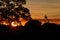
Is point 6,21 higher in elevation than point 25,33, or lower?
lower

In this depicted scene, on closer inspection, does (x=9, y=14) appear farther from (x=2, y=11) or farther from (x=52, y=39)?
(x=52, y=39)

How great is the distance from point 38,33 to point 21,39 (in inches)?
65.6

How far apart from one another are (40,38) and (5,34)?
10.3 feet

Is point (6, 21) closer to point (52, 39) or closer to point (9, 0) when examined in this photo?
point (9, 0)

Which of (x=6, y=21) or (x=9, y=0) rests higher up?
(x=9, y=0)

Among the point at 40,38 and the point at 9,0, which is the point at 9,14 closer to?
the point at 9,0

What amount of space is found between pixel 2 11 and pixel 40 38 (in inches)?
571

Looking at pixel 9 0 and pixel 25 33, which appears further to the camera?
pixel 9 0

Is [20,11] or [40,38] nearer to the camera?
[40,38]

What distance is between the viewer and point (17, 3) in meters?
34.2

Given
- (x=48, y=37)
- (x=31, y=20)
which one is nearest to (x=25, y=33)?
(x=48, y=37)

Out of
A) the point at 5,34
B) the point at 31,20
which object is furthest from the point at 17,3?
the point at 5,34

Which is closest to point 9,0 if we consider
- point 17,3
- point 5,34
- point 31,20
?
point 17,3

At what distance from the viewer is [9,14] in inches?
1332
